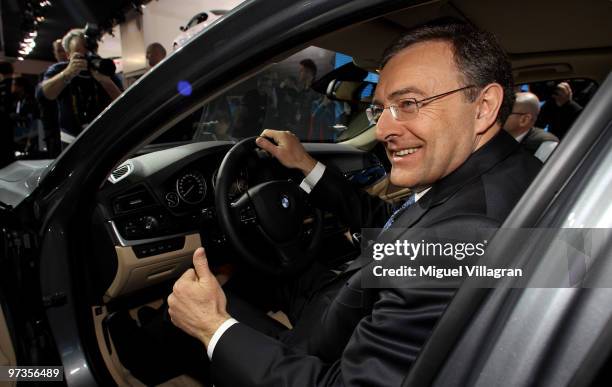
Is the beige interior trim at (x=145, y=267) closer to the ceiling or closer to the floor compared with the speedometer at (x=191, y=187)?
closer to the floor

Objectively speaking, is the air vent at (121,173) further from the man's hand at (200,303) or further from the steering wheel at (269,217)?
the man's hand at (200,303)

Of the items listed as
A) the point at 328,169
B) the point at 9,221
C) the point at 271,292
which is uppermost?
the point at 328,169

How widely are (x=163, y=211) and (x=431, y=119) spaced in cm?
132

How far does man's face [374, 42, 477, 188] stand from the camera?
104 cm

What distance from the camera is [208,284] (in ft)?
3.65

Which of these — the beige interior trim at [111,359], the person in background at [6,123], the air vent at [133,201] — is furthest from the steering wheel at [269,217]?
the person in background at [6,123]

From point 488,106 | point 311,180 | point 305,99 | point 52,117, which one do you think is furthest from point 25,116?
point 488,106

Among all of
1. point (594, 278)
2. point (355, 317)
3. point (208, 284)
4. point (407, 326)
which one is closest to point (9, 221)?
point (208, 284)

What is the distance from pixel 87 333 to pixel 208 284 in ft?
1.67

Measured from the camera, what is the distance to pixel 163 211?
194 centimetres

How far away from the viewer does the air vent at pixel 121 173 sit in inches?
72.2

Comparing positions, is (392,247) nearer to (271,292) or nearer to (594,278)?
(594,278)

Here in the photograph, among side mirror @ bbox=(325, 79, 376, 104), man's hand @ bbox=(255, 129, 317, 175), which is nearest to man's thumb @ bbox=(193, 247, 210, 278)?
man's hand @ bbox=(255, 129, 317, 175)

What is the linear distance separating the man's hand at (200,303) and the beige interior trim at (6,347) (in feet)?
1.75
